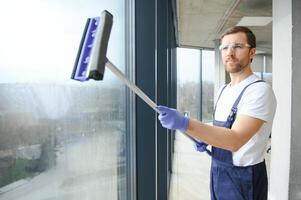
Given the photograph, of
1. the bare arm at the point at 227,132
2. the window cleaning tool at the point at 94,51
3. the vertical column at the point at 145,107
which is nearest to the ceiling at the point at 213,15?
the vertical column at the point at 145,107

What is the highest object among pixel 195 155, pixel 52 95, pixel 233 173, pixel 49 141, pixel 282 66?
pixel 282 66

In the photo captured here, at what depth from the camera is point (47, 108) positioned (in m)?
0.73

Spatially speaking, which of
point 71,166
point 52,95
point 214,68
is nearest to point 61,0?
point 52,95

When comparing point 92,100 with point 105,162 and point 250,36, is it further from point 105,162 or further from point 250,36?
point 250,36

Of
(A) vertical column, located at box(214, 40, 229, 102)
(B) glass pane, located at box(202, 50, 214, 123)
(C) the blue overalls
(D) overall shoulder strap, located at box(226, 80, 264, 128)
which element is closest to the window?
(B) glass pane, located at box(202, 50, 214, 123)

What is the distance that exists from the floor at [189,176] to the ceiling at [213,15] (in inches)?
79.4

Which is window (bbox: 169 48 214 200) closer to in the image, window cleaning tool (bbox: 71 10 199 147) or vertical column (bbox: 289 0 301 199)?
vertical column (bbox: 289 0 301 199)

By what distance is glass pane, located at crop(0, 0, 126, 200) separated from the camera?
23.3 inches

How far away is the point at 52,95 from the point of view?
2.51 ft

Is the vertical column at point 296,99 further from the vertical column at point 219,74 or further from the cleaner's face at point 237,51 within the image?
the vertical column at point 219,74

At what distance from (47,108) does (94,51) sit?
0.19m

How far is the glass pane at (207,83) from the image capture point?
28.3 feet

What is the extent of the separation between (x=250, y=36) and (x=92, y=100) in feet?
2.75

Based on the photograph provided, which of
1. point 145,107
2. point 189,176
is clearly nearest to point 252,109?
point 145,107
